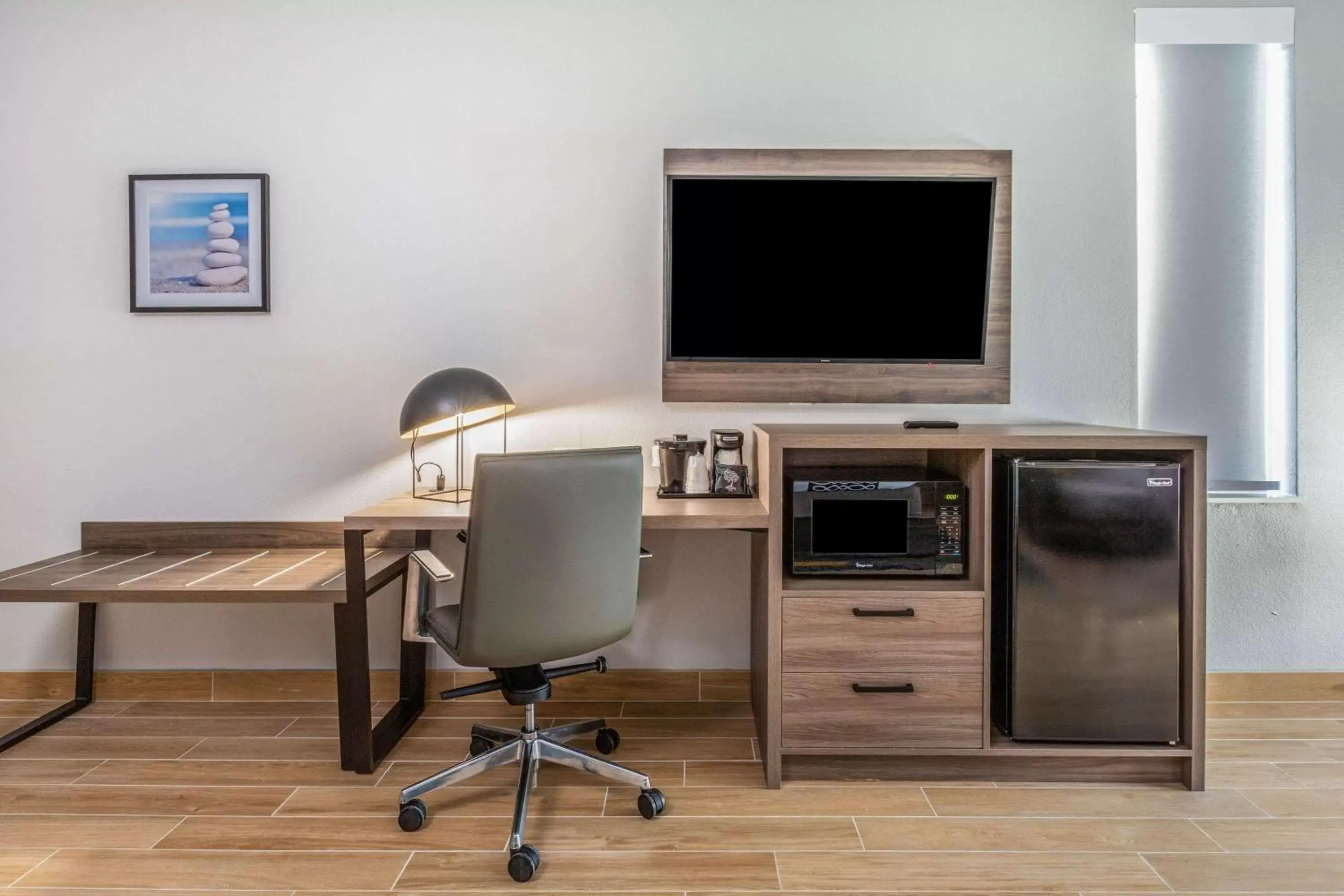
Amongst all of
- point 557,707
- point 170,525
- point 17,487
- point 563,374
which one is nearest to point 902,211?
point 563,374

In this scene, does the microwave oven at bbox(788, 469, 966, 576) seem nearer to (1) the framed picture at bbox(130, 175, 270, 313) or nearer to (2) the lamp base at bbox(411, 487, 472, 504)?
(2) the lamp base at bbox(411, 487, 472, 504)

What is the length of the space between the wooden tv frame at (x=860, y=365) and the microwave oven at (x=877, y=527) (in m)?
0.54

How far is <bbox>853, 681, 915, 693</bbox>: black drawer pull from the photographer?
226cm

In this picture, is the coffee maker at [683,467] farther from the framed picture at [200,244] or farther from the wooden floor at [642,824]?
the framed picture at [200,244]

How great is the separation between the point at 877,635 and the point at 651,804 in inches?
29.1

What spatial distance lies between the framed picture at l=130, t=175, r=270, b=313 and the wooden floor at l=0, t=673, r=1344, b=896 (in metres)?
1.40

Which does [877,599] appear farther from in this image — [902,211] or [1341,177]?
[1341,177]

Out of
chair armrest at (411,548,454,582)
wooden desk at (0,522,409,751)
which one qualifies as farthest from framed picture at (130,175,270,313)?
chair armrest at (411,548,454,582)

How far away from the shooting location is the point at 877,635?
7.44 ft

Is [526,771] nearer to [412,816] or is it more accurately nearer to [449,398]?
[412,816]

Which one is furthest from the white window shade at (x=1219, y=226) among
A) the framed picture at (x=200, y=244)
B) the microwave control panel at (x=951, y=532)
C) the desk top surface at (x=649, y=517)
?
the framed picture at (x=200, y=244)

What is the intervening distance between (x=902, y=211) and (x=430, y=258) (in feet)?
5.14

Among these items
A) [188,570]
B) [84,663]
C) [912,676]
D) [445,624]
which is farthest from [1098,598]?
[84,663]

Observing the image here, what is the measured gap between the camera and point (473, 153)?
9.16 feet
